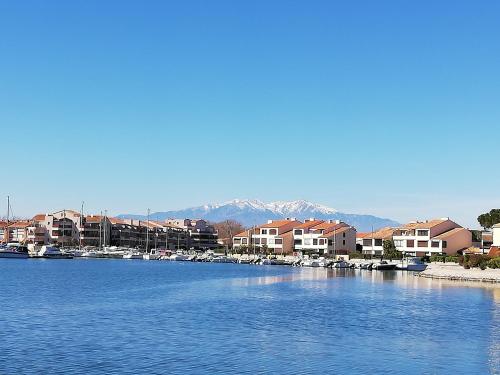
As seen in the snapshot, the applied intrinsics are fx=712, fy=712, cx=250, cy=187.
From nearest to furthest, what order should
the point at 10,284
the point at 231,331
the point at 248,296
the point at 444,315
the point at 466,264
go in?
1. the point at 231,331
2. the point at 444,315
3. the point at 248,296
4. the point at 10,284
5. the point at 466,264

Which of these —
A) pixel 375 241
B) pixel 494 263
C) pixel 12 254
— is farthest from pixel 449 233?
pixel 12 254

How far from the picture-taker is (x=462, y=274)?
10550cm

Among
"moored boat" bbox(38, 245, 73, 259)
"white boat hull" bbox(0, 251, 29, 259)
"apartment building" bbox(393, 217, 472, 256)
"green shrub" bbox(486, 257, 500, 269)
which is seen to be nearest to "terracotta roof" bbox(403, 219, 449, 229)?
"apartment building" bbox(393, 217, 472, 256)

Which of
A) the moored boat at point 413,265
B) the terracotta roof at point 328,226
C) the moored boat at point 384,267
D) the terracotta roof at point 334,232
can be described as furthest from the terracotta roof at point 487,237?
the terracotta roof at point 328,226

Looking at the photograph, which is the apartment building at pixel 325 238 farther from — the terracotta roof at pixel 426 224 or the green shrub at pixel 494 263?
the green shrub at pixel 494 263

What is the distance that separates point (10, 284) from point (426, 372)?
206ft

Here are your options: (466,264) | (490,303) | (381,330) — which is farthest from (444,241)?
(381,330)

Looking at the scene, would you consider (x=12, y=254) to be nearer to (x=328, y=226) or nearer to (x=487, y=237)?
(x=328, y=226)

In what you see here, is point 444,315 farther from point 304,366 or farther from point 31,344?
point 31,344

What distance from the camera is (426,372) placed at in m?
34.9

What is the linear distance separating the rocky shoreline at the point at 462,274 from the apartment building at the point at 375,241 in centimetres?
5692

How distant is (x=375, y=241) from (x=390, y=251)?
16046mm

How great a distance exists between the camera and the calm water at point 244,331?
3594 cm

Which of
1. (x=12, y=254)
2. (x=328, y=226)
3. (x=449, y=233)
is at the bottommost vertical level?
(x=12, y=254)
